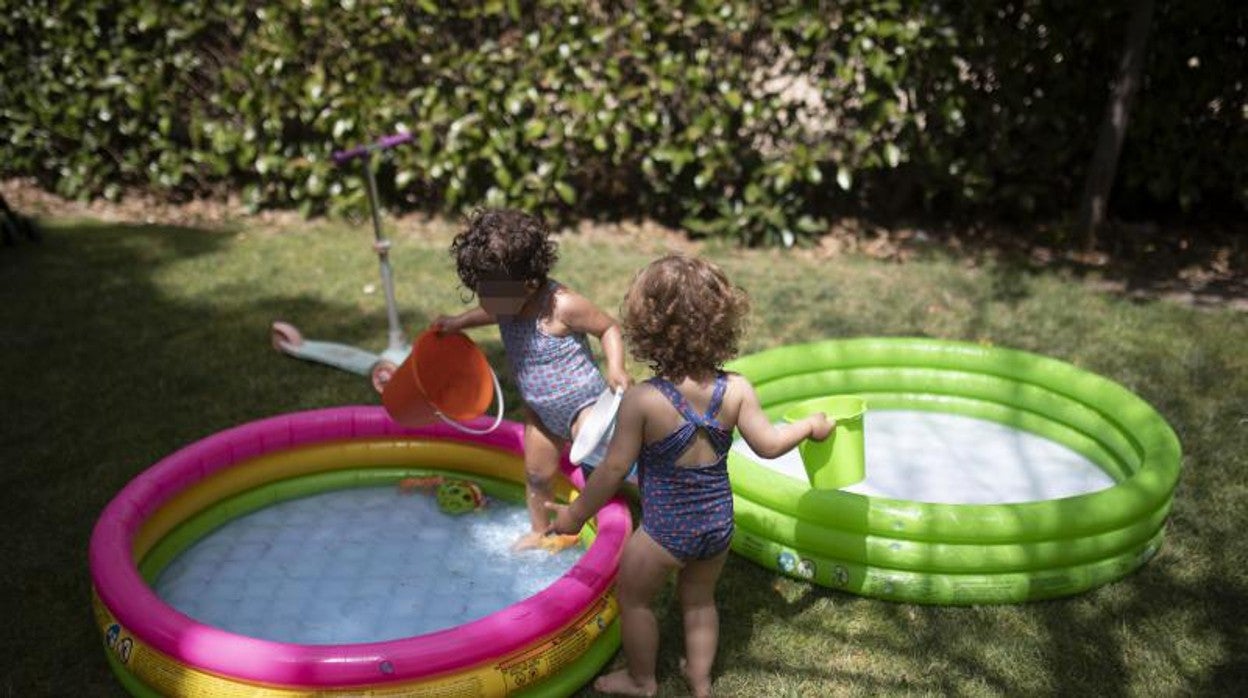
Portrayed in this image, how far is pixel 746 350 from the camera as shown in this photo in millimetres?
5738

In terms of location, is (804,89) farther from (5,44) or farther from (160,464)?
(5,44)

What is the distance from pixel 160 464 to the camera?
3.95 meters

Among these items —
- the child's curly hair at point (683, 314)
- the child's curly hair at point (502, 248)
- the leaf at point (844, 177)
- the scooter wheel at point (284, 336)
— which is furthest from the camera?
the leaf at point (844, 177)

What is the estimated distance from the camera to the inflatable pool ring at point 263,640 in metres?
2.82

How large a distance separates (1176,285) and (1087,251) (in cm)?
67

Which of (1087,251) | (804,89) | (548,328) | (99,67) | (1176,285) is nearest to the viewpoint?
(548,328)

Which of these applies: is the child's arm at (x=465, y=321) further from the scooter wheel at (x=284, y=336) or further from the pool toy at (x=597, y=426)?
the scooter wheel at (x=284, y=336)

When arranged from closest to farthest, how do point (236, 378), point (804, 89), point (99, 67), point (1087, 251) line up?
point (236, 378)
point (1087, 251)
point (804, 89)
point (99, 67)

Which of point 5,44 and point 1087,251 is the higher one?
point 5,44

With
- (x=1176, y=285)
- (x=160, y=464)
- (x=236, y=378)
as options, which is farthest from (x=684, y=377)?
(x=1176, y=285)

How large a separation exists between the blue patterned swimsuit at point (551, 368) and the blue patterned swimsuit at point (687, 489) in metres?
0.82

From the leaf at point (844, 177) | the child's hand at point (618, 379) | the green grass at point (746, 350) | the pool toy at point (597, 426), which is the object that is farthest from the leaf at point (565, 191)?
the pool toy at point (597, 426)

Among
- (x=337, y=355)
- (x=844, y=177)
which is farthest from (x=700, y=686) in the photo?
(x=844, y=177)

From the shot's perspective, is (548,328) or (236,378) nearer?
(548,328)
